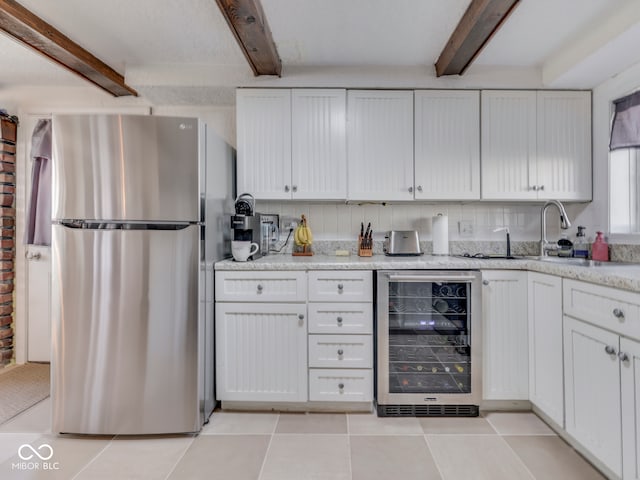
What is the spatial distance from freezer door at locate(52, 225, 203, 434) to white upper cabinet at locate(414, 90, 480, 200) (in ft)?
5.62

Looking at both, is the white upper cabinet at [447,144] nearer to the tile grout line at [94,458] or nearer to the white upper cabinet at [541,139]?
the white upper cabinet at [541,139]

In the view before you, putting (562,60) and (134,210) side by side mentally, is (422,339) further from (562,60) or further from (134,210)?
(562,60)

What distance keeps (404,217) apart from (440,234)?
1.09ft

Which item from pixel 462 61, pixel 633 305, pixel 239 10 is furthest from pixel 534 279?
pixel 239 10

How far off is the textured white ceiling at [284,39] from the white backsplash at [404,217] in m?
0.96

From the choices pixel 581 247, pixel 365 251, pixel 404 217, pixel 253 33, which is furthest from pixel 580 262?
pixel 253 33

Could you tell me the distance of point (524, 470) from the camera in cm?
158

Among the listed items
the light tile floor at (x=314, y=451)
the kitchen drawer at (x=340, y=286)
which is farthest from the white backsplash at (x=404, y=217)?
the light tile floor at (x=314, y=451)

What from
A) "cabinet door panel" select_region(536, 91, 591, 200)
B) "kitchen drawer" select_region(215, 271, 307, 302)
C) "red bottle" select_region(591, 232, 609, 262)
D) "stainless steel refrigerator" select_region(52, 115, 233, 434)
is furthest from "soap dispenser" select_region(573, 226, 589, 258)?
"stainless steel refrigerator" select_region(52, 115, 233, 434)

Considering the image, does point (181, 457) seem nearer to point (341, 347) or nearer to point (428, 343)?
point (341, 347)

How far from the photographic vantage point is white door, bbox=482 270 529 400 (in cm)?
205

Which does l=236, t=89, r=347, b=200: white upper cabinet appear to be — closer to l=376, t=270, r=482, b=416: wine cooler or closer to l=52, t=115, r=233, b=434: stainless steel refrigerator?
l=52, t=115, r=233, b=434: stainless steel refrigerator

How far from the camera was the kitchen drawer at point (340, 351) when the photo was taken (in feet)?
6.74

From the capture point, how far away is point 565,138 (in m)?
2.46
